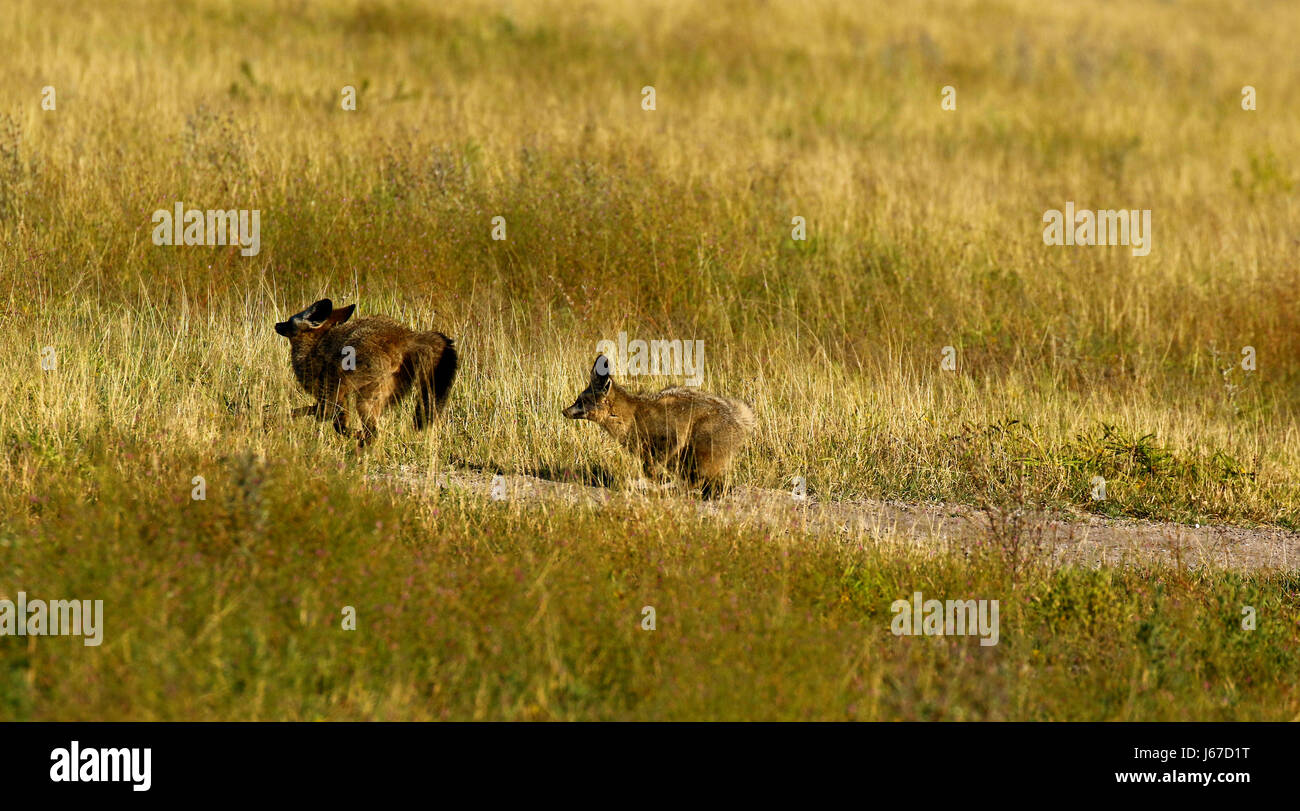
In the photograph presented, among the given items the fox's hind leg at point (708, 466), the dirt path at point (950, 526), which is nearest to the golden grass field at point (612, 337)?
the dirt path at point (950, 526)

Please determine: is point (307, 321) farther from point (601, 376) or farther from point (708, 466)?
point (708, 466)

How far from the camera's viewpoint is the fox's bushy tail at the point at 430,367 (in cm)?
898

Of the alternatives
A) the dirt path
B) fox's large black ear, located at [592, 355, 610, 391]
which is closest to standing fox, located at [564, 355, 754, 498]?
fox's large black ear, located at [592, 355, 610, 391]

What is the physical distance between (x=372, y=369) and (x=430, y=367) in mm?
394

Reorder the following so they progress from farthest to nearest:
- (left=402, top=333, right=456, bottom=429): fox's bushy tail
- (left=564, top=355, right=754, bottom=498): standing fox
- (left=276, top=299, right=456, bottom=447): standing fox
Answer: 1. (left=402, top=333, right=456, bottom=429): fox's bushy tail
2. (left=276, top=299, right=456, bottom=447): standing fox
3. (left=564, top=355, right=754, bottom=498): standing fox

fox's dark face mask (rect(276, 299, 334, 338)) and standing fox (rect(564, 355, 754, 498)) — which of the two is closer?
standing fox (rect(564, 355, 754, 498))

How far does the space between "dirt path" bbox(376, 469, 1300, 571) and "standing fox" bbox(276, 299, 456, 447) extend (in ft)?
2.30

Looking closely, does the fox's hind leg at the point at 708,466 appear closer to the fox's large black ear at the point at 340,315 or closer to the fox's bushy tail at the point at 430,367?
the fox's bushy tail at the point at 430,367

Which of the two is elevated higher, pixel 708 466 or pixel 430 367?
pixel 430 367

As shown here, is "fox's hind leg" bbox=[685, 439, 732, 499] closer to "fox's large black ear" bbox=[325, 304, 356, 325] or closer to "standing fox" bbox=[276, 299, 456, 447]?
"standing fox" bbox=[276, 299, 456, 447]

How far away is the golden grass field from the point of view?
19.4 feet

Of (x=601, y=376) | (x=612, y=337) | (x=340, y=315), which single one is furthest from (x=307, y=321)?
(x=612, y=337)

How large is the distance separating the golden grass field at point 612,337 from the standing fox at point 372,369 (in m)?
0.22

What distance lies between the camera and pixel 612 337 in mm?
12312
